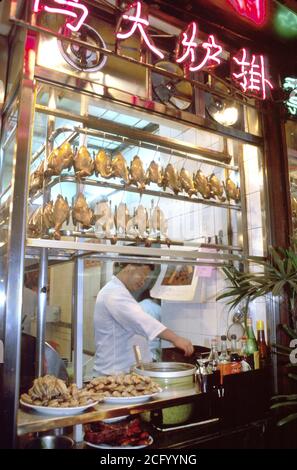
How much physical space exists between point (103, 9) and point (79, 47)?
0.50 m

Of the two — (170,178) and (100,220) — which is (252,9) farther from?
(100,220)

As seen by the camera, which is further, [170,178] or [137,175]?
[170,178]

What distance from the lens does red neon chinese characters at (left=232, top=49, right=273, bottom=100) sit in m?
2.97

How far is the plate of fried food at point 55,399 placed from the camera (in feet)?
6.19

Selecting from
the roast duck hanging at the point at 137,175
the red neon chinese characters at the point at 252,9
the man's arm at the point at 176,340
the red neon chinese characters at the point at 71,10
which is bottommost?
the man's arm at the point at 176,340

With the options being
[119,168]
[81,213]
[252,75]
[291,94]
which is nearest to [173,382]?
[81,213]

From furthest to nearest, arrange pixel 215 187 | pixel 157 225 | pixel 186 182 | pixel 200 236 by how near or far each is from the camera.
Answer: pixel 200 236 < pixel 215 187 < pixel 186 182 < pixel 157 225

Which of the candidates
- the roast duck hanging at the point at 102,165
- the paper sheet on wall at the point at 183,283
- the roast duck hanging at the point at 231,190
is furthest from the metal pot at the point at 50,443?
the roast duck hanging at the point at 231,190

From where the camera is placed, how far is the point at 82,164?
2.44 m

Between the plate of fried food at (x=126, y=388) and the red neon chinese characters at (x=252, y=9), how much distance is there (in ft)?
10.0

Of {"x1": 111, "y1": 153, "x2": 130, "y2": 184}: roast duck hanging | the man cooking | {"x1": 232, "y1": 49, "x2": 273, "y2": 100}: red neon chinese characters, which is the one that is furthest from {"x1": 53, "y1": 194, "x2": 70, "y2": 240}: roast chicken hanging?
{"x1": 232, "y1": 49, "x2": 273, "y2": 100}: red neon chinese characters

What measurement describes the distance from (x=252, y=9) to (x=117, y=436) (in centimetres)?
353

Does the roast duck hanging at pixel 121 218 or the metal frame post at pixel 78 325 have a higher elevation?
the roast duck hanging at pixel 121 218

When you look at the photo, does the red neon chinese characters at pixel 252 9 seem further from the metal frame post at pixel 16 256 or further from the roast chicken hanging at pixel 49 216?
the roast chicken hanging at pixel 49 216
